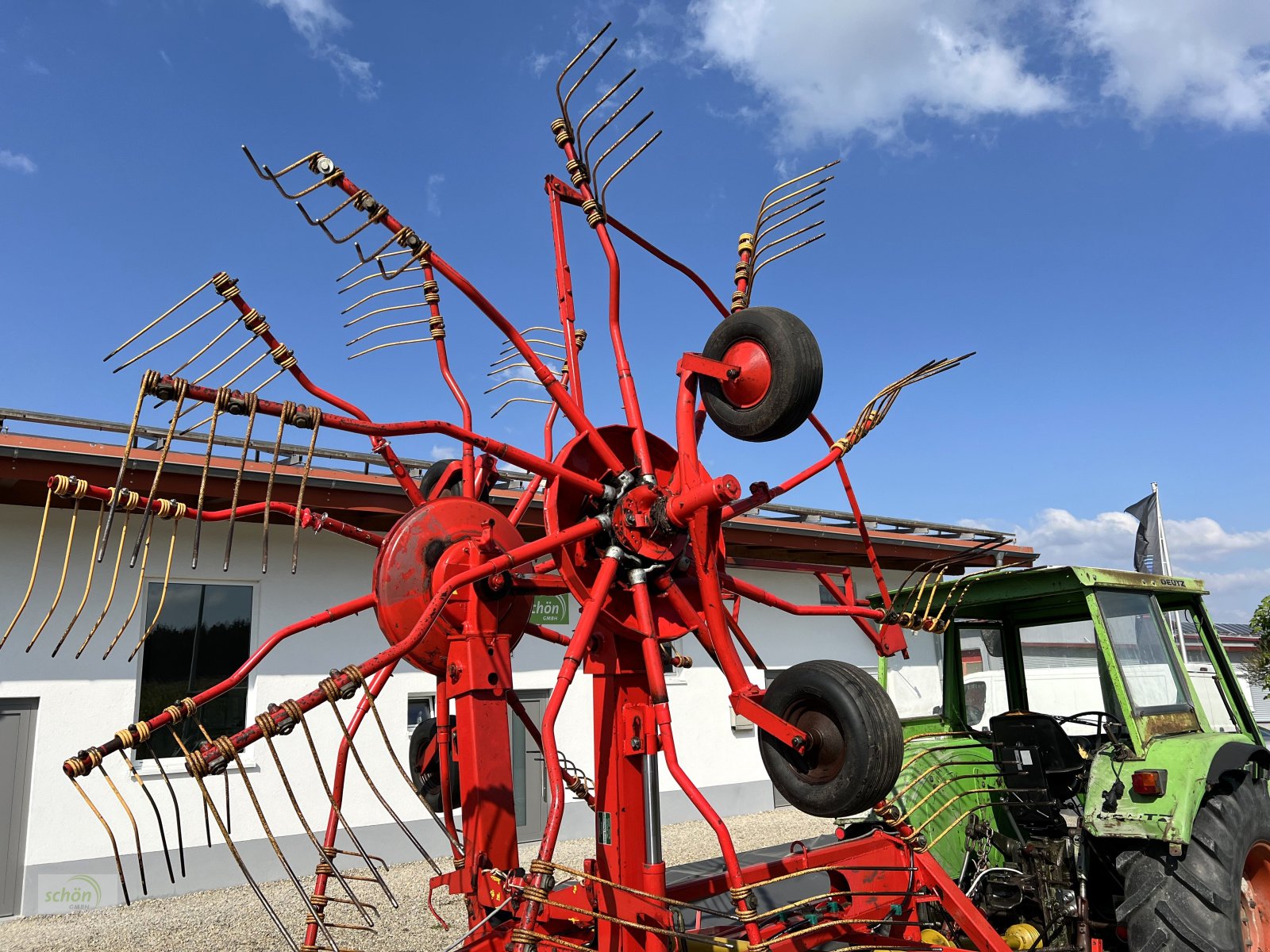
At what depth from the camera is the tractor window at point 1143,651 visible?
4.45 meters

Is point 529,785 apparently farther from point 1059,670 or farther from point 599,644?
point 599,644

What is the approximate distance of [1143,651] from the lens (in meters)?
4.64

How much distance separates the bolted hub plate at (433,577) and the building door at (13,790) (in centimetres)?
615

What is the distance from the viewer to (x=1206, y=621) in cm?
525

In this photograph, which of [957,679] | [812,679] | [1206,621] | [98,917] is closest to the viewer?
[812,679]

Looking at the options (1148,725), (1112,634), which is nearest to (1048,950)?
(1148,725)

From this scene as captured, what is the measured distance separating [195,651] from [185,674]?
0.23m

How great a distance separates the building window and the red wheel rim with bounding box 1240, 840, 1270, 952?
799 centimetres

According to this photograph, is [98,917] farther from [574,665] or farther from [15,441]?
[574,665]

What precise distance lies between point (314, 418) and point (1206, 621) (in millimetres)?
5125

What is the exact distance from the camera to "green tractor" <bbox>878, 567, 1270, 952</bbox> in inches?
155

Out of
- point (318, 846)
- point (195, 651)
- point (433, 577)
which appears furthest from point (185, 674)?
point (318, 846)

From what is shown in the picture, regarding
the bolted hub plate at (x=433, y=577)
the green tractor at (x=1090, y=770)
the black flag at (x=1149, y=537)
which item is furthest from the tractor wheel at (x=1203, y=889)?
the black flag at (x=1149, y=537)

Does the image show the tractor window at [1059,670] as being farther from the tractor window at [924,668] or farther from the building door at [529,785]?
the tractor window at [924,668]
